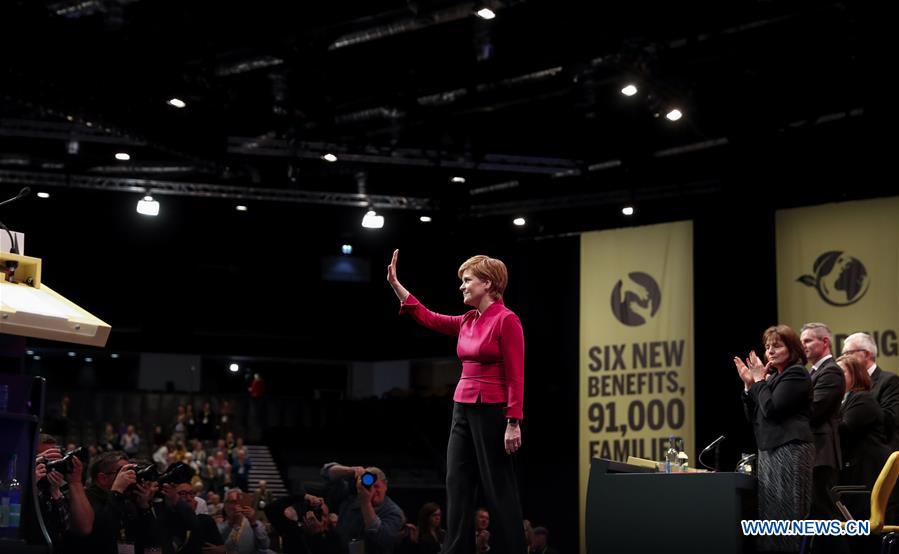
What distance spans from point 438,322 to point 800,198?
6684 millimetres

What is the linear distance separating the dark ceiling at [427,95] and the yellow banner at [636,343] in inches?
30.3

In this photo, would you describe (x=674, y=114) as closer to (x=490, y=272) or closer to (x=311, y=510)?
(x=311, y=510)

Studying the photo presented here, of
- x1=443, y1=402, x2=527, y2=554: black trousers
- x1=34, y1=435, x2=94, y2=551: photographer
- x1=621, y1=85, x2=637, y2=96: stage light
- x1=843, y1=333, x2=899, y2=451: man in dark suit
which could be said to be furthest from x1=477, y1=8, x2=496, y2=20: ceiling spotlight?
x1=34, y1=435, x2=94, y2=551: photographer

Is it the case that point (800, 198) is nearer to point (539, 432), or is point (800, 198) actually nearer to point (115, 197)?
point (539, 432)

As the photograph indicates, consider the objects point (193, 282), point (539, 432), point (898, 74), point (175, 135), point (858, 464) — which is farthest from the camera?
point (193, 282)

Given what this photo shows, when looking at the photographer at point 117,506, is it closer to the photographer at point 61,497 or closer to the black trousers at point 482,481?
the photographer at point 61,497

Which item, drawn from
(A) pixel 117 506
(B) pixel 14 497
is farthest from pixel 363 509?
(B) pixel 14 497

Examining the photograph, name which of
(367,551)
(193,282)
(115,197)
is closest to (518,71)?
(367,551)

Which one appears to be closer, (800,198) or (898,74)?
(898,74)

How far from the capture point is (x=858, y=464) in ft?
17.5

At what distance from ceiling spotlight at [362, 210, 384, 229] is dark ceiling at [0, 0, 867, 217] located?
0.99ft

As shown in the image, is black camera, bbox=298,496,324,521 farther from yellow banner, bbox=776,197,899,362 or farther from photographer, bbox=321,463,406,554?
yellow banner, bbox=776,197,899,362

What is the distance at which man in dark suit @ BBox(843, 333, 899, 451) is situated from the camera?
17.7 feet

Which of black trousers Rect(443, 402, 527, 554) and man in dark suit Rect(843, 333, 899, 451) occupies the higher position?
man in dark suit Rect(843, 333, 899, 451)
